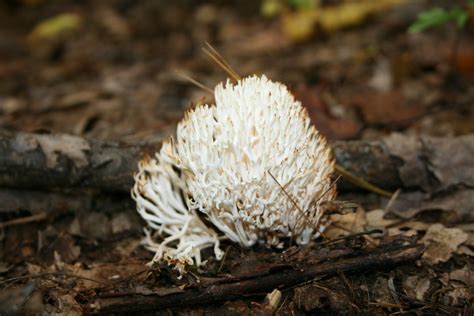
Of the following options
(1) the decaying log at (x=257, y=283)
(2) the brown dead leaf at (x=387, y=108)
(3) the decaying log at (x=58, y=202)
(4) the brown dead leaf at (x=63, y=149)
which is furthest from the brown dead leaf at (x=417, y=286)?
(4) the brown dead leaf at (x=63, y=149)

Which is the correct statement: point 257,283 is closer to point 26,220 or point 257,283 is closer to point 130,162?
point 130,162

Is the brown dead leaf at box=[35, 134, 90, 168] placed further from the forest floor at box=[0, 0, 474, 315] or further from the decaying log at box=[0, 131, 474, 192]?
the forest floor at box=[0, 0, 474, 315]

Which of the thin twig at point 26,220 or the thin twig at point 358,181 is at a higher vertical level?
the thin twig at point 26,220

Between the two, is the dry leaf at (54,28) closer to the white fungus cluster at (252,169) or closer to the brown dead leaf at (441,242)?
the white fungus cluster at (252,169)

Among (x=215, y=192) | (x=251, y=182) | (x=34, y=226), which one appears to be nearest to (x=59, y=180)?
(x=34, y=226)

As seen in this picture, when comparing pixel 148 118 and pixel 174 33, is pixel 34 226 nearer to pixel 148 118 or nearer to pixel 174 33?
pixel 148 118

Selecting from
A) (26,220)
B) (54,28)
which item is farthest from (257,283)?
(54,28)
